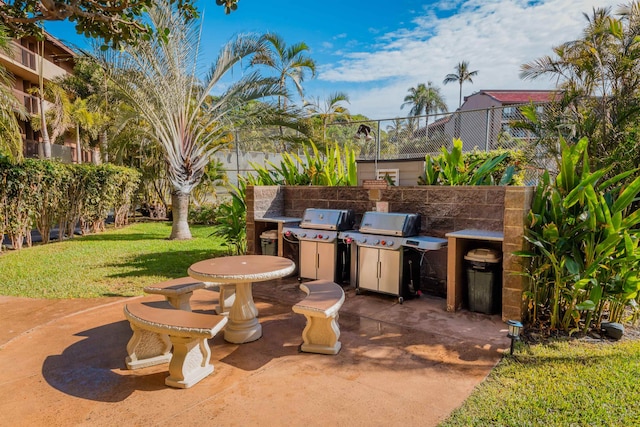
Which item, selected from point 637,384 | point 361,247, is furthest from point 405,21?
point 637,384

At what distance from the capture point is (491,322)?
4.14 m

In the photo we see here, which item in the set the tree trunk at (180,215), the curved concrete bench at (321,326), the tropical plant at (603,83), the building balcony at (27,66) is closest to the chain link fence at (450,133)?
the tropical plant at (603,83)

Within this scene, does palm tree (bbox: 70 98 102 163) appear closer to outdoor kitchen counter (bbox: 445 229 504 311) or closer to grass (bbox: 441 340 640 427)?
outdoor kitchen counter (bbox: 445 229 504 311)

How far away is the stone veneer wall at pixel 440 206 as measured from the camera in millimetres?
4016

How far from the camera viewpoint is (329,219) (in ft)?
18.2

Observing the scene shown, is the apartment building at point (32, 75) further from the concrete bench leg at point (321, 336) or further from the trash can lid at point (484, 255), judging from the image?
the trash can lid at point (484, 255)

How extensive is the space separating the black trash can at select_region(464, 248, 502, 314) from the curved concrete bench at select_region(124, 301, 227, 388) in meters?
2.93

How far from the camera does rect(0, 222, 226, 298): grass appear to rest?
5520 mm

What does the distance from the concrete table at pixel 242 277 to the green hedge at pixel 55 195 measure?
6684mm

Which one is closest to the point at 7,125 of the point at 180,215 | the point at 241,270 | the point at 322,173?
the point at 180,215

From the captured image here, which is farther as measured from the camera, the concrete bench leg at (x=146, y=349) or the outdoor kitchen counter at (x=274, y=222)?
the outdoor kitchen counter at (x=274, y=222)

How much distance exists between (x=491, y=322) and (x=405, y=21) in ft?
32.9

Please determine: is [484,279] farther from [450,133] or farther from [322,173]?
[450,133]

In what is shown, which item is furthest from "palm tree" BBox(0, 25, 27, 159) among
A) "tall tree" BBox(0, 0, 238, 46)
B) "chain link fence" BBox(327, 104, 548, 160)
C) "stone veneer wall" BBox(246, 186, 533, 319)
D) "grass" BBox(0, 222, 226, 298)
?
"chain link fence" BBox(327, 104, 548, 160)
